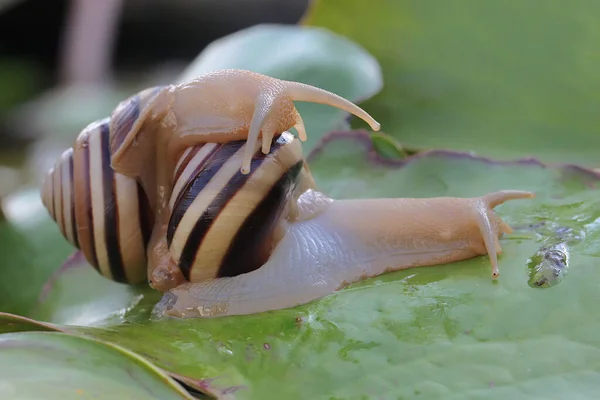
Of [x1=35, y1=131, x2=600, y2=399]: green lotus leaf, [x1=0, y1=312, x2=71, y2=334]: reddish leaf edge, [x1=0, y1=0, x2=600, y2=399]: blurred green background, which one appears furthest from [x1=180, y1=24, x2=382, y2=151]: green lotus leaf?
[x1=0, y1=312, x2=71, y2=334]: reddish leaf edge

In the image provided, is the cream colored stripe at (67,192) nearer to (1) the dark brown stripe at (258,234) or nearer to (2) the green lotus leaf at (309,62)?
(1) the dark brown stripe at (258,234)

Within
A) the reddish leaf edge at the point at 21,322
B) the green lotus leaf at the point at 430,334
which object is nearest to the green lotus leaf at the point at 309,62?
the green lotus leaf at the point at 430,334

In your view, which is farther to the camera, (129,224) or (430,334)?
(129,224)

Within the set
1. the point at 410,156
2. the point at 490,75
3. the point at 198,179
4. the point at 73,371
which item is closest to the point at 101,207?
the point at 198,179

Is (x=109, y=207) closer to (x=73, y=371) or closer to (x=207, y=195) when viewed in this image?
(x=207, y=195)

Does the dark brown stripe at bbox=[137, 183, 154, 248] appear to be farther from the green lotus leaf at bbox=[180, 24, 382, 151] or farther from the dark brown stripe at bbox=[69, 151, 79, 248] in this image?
the green lotus leaf at bbox=[180, 24, 382, 151]

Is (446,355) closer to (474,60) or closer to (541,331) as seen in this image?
(541,331)
